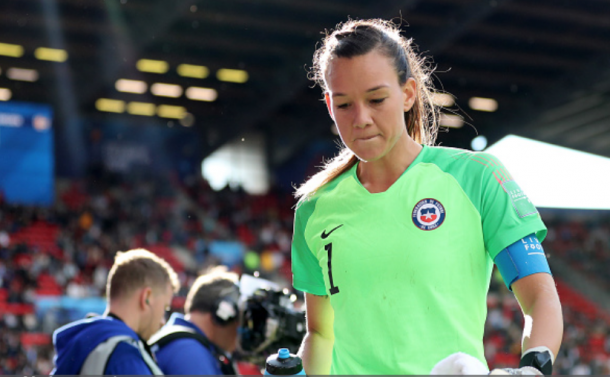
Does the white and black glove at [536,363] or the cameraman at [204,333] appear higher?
the white and black glove at [536,363]

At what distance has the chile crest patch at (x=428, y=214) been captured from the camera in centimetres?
147

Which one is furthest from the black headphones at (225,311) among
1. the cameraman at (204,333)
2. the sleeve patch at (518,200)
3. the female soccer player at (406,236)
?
the sleeve patch at (518,200)

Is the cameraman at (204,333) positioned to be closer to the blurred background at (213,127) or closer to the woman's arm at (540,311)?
the woman's arm at (540,311)

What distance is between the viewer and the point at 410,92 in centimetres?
158

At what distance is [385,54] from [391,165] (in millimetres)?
238

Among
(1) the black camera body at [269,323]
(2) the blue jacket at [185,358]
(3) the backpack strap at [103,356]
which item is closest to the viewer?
(3) the backpack strap at [103,356]

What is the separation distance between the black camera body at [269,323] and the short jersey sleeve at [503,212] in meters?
2.61

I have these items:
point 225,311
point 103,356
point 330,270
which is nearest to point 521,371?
point 330,270

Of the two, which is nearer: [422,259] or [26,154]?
[422,259]

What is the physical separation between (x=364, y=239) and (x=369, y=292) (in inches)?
4.4

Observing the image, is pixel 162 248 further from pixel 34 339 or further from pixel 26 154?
pixel 34 339

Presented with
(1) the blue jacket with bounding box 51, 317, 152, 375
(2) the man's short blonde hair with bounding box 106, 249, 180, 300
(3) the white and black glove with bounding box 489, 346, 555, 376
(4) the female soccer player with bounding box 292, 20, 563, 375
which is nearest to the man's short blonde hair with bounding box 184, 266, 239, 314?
(2) the man's short blonde hair with bounding box 106, 249, 180, 300

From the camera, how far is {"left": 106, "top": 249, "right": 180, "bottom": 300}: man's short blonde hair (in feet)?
12.3

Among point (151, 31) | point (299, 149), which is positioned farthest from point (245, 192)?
point (151, 31)
